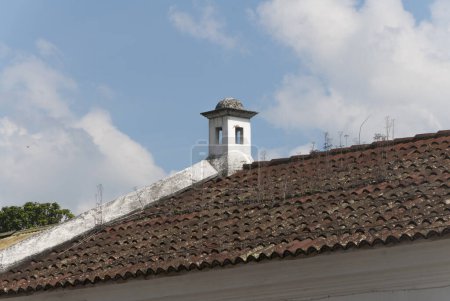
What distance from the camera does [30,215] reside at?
108 ft

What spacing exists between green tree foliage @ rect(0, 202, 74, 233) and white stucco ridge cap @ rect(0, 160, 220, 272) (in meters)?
19.9

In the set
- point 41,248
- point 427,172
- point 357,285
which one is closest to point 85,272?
point 41,248

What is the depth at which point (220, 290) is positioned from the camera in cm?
968

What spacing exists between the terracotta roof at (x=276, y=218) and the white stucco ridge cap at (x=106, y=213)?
12 centimetres

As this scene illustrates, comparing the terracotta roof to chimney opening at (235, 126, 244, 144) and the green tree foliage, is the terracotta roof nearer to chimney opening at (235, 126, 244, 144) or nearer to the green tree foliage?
chimney opening at (235, 126, 244, 144)

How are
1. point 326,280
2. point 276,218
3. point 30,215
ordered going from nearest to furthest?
point 326,280 → point 276,218 → point 30,215

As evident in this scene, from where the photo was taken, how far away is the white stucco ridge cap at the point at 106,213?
39.4 feet

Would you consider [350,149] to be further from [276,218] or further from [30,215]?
[30,215]

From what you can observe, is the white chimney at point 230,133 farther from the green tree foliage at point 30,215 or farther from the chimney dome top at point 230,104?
the green tree foliage at point 30,215

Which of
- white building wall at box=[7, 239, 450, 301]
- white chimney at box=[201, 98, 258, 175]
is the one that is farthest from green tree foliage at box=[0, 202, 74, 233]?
white building wall at box=[7, 239, 450, 301]

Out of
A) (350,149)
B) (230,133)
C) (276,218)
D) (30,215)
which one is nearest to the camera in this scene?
(276,218)

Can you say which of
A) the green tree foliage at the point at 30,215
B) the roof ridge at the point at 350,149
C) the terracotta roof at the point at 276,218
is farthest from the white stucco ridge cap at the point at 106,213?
the green tree foliage at the point at 30,215

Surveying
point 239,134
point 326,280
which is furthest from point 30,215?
point 326,280

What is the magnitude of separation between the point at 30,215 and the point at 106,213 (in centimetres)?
2106
